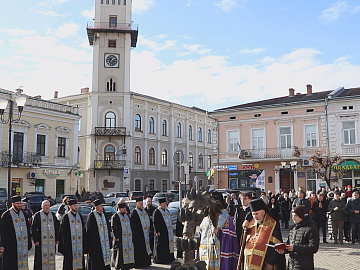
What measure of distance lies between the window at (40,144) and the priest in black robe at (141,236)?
82.0 ft

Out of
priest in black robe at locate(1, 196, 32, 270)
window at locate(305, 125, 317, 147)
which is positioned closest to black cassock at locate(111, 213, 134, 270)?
priest in black robe at locate(1, 196, 32, 270)

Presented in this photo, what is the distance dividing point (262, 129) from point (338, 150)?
619cm

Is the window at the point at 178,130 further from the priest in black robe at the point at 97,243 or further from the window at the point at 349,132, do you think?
the priest in black robe at the point at 97,243

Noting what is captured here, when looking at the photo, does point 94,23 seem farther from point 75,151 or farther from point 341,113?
point 341,113

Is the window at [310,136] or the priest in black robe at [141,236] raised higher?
the window at [310,136]

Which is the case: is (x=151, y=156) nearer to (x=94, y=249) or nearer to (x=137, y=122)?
(x=137, y=122)

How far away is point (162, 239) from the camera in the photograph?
11469 mm

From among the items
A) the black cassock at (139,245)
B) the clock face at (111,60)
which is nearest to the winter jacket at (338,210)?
the black cassock at (139,245)

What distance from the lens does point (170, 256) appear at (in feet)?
37.7

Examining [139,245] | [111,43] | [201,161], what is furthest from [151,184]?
[139,245]

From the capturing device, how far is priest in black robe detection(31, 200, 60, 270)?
9.34 m

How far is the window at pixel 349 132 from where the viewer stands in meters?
30.7

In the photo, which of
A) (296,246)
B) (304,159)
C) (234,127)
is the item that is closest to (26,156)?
(234,127)

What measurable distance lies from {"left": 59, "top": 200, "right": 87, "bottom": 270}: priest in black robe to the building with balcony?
923 inches
